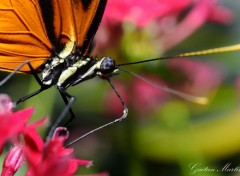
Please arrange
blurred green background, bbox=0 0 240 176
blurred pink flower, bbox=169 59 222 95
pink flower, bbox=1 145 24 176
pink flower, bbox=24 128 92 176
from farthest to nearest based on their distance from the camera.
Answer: blurred pink flower, bbox=169 59 222 95 < blurred green background, bbox=0 0 240 176 < pink flower, bbox=1 145 24 176 < pink flower, bbox=24 128 92 176

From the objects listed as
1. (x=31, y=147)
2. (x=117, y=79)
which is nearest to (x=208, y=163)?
(x=117, y=79)

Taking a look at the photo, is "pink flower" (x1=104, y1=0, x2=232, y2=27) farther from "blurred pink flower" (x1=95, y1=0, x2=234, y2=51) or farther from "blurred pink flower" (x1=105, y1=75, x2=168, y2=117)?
"blurred pink flower" (x1=105, y1=75, x2=168, y2=117)

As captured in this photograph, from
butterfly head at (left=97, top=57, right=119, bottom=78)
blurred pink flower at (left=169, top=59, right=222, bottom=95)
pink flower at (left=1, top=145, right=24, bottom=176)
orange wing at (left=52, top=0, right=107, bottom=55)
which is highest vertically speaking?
orange wing at (left=52, top=0, right=107, bottom=55)

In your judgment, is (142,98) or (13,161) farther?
(142,98)

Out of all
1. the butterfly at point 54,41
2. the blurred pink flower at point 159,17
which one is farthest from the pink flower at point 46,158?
the blurred pink flower at point 159,17

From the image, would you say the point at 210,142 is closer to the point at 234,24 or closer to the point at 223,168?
the point at 223,168

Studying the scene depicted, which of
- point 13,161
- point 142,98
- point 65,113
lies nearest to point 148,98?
point 142,98

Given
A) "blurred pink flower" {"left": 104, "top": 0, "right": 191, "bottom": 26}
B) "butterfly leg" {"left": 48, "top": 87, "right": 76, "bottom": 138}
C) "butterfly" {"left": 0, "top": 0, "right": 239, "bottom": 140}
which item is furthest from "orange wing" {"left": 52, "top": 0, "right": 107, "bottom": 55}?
"blurred pink flower" {"left": 104, "top": 0, "right": 191, "bottom": 26}

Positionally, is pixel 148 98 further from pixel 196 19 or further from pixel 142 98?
pixel 196 19
